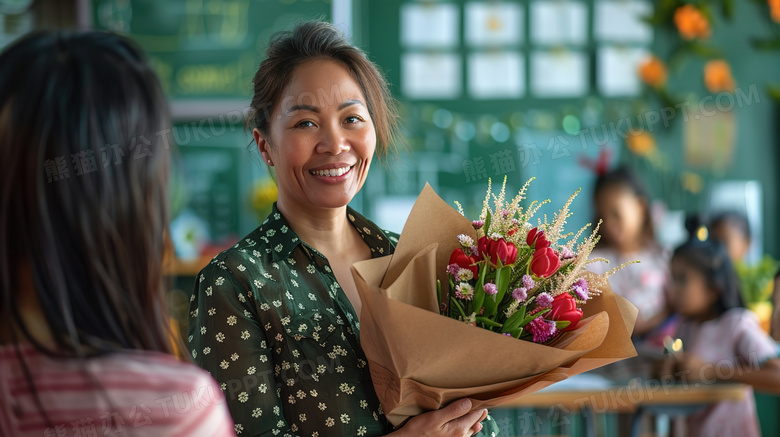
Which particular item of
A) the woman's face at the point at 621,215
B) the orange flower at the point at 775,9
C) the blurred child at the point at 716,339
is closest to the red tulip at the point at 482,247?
the blurred child at the point at 716,339

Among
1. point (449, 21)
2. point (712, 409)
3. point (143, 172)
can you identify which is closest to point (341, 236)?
point (143, 172)

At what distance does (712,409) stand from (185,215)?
2.87m

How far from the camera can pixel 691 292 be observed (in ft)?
11.0

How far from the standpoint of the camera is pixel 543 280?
4.11ft

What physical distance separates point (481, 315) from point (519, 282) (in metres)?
0.09

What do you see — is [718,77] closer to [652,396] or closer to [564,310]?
[652,396]

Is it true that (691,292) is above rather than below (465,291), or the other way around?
below

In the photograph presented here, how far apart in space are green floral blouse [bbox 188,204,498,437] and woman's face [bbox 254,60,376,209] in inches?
5.2

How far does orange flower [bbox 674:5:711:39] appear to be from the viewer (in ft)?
13.9

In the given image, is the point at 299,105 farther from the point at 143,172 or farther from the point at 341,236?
the point at 143,172

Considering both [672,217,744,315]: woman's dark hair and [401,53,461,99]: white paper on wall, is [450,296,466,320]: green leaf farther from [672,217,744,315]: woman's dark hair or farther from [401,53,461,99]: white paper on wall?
[401,53,461,99]: white paper on wall

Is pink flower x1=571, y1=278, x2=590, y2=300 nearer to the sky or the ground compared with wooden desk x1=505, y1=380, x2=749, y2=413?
nearer to the sky

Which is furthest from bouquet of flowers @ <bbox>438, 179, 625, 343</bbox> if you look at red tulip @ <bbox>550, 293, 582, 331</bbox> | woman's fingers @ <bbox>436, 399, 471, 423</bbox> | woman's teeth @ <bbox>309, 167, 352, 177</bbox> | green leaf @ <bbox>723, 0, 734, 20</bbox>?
green leaf @ <bbox>723, 0, 734, 20</bbox>

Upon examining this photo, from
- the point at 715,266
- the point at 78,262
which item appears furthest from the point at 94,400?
the point at 715,266
